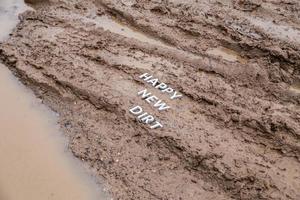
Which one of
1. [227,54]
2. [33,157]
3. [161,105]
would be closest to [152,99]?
[161,105]

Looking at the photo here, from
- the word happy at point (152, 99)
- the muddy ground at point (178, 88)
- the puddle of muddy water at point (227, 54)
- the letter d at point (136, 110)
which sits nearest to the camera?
the muddy ground at point (178, 88)

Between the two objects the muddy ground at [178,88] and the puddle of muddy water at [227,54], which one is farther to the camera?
the puddle of muddy water at [227,54]

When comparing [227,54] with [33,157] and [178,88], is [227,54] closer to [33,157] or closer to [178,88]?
[178,88]

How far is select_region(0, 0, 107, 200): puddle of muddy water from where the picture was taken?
13.1 feet

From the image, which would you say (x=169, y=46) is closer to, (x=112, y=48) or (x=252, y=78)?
(x=112, y=48)

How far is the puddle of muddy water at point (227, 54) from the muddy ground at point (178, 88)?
2cm

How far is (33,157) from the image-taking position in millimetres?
4301

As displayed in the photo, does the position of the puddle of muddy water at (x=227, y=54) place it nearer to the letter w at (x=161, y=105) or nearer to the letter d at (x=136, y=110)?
the letter w at (x=161, y=105)

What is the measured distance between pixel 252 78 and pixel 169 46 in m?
1.07

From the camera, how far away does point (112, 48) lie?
5258mm

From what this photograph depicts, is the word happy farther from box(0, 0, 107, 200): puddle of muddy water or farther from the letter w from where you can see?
box(0, 0, 107, 200): puddle of muddy water

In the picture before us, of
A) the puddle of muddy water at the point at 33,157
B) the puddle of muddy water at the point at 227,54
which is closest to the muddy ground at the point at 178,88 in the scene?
the puddle of muddy water at the point at 227,54

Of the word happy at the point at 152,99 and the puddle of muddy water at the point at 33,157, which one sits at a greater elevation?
the word happy at the point at 152,99

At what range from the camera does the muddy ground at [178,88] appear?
389cm
